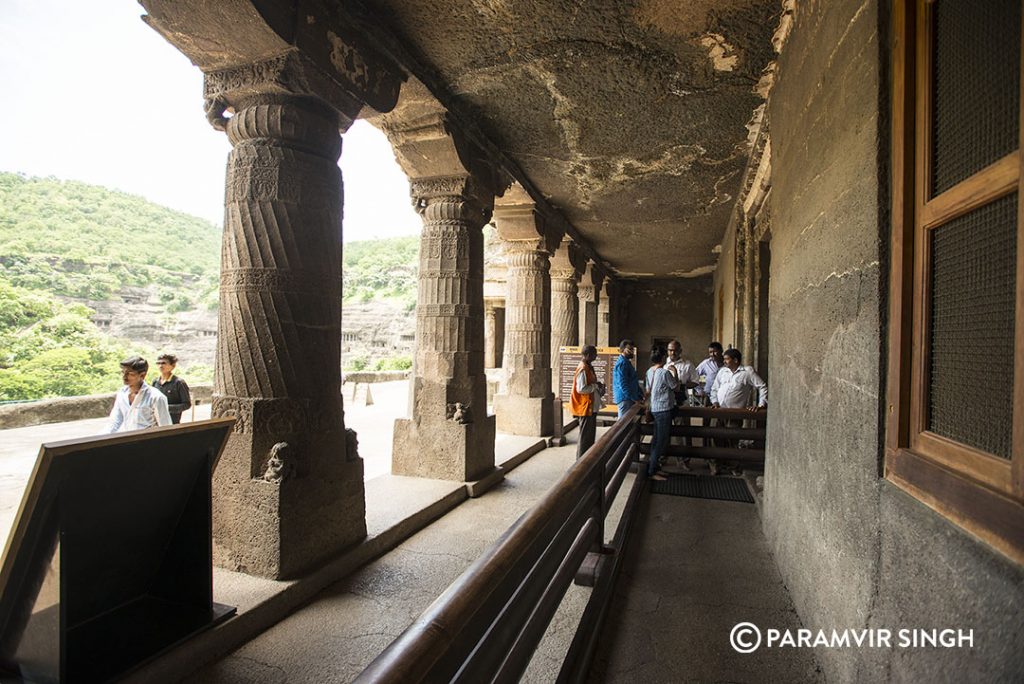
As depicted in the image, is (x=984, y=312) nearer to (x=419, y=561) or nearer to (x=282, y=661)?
(x=282, y=661)

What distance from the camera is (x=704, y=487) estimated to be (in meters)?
5.04

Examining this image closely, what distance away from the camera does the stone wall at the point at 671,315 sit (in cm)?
1705

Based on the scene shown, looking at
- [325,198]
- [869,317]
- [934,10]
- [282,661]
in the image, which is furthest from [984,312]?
[325,198]

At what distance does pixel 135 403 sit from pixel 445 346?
8.32 feet

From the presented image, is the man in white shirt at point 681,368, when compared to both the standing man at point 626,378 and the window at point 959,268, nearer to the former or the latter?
the standing man at point 626,378

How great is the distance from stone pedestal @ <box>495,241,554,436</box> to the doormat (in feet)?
8.73

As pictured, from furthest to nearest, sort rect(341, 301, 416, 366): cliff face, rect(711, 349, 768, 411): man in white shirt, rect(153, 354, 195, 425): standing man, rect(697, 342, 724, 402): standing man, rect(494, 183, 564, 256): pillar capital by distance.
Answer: rect(341, 301, 416, 366): cliff face, rect(494, 183, 564, 256): pillar capital, rect(697, 342, 724, 402): standing man, rect(711, 349, 768, 411): man in white shirt, rect(153, 354, 195, 425): standing man

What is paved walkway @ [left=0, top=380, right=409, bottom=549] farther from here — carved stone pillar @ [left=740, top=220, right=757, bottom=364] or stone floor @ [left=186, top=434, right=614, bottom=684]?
carved stone pillar @ [left=740, top=220, right=757, bottom=364]

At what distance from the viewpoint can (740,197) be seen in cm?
697

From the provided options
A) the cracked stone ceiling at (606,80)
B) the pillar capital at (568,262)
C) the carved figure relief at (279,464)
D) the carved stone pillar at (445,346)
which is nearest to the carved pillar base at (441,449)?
the carved stone pillar at (445,346)

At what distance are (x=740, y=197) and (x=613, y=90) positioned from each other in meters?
3.57

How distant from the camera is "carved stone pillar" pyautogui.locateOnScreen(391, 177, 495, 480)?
4.96m

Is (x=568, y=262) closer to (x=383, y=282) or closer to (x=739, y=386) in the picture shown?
(x=739, y=386)

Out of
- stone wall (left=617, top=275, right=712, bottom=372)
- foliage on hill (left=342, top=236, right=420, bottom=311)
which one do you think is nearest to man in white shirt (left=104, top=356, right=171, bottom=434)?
stone wall (left=617, top=275, right=712, bottom=372)
